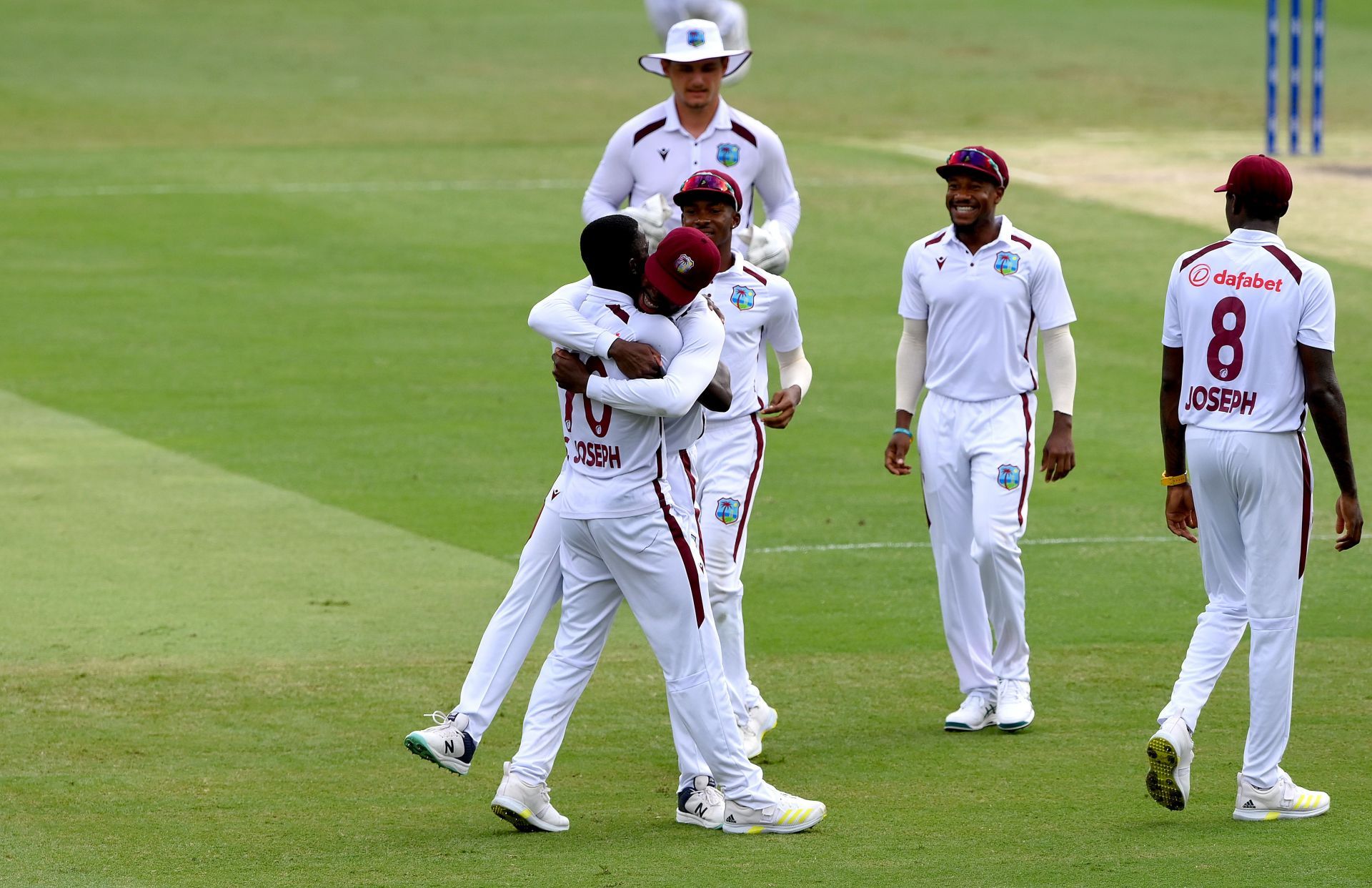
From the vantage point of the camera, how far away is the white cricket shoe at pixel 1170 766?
6.95 metres

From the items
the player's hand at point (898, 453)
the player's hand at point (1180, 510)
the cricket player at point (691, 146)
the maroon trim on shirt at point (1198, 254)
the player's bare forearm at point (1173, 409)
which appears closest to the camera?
the maroon trim on shirt at point (1198, 254)

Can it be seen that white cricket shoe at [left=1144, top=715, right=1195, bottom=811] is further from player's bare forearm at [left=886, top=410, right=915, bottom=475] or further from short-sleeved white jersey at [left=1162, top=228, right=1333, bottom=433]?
player's bare forearm at [left=886, top=410, right=915, bottom=475]

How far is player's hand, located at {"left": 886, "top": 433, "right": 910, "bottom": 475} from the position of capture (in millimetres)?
9000

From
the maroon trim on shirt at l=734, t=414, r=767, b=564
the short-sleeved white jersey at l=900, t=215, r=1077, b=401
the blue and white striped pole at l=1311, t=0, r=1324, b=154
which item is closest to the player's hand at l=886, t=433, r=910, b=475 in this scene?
the short-sleeved white jersey at l=900, t=215, r=1077, b=401

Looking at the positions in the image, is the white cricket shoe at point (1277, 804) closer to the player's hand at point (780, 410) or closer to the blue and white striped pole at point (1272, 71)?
the player's hand at point (780, 410)

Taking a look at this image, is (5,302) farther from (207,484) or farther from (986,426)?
(986,426)

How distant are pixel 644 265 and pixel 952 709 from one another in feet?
9.80

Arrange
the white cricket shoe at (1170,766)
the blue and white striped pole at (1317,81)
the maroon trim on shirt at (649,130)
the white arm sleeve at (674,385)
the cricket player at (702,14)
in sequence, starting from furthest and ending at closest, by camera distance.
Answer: the blue and white striped pole at (1317,81)
the cricket player at (702,14)
the maroon trim on shirt at (649,130)
the white cricket shoe at (1170,766)
the white arm sleeve at (674,385)

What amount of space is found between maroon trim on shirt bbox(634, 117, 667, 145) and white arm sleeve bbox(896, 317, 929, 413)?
156cm

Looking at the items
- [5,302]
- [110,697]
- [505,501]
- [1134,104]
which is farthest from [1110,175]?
[110,697]

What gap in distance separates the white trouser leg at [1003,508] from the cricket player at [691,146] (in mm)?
1431

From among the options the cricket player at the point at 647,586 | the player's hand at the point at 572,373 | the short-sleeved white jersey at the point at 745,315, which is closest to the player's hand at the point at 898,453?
the short-sleeved white jersey at the point at 745,315

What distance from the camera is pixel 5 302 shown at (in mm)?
20562

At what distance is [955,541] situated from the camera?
8812 mm
